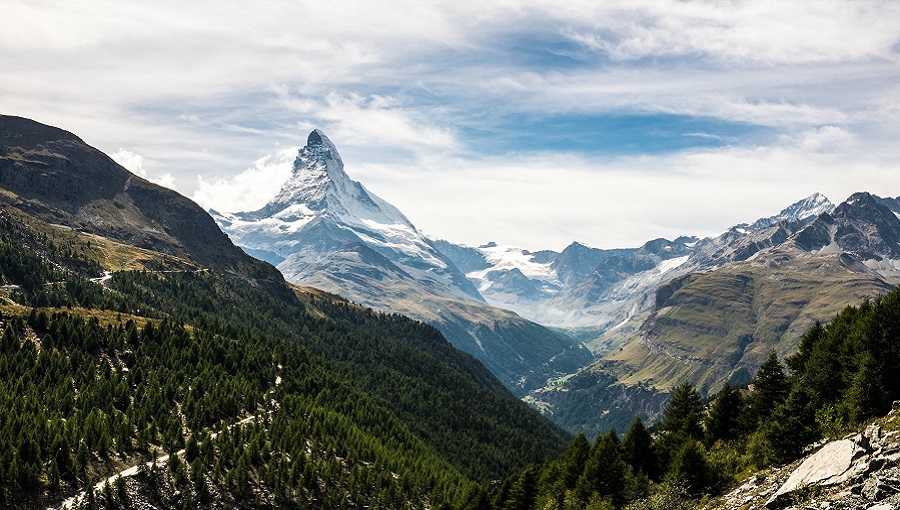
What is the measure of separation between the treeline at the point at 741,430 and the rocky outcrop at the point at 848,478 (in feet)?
42.1

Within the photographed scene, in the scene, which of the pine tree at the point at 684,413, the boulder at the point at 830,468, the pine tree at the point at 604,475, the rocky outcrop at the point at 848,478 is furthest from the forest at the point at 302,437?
the boulder at the point at 830,468

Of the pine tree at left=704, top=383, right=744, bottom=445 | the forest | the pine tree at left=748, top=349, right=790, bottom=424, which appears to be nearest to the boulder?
the forest

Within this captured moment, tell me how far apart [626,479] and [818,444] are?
96.1ft

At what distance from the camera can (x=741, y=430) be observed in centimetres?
10362

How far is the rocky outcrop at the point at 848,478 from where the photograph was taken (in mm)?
46750

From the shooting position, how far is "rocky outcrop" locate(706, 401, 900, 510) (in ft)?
153

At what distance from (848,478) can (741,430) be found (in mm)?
55364

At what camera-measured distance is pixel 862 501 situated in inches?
1836

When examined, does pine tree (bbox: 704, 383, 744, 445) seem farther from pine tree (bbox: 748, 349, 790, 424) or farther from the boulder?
the boulder

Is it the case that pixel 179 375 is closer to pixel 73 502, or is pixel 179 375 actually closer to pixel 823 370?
pixel 73 502

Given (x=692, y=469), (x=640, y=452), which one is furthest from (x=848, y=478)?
(x=640, y=452)

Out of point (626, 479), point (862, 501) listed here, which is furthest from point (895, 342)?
point (862, 501)

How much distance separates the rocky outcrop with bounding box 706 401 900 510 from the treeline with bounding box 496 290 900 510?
12.8m

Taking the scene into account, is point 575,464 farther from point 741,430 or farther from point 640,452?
point 741,430
